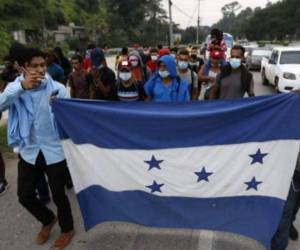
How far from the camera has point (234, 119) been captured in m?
3.21

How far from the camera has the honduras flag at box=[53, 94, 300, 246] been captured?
3182mm

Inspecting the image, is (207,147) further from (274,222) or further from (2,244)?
(2,244)

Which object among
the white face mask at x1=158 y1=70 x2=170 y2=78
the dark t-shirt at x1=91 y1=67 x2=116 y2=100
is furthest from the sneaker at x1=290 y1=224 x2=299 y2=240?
the dark t-shirt at x1=91 y1=67 x2=116 y2=100

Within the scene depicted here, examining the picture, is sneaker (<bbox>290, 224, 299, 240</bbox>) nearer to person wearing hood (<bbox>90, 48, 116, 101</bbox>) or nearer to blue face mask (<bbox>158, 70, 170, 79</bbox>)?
blue face mask (<bbox>158, 70, 170, 79</bbox>)

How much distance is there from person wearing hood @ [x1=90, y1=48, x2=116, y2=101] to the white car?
259 inches

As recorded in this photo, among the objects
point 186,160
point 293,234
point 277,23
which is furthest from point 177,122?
point 277,23

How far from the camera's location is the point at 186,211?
343 cm

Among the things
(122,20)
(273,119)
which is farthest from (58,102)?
(122,20)

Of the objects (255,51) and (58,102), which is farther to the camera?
(255,51)

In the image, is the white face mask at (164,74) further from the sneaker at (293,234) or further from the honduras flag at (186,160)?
the sneaker at (293,234)

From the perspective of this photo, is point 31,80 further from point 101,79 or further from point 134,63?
point 134,63

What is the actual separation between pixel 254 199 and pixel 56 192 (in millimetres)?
1791

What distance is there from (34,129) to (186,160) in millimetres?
1386

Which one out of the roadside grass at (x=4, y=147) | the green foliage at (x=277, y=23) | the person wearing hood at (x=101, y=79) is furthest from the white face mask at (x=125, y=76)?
the green foliage at (x=277, y=23)
